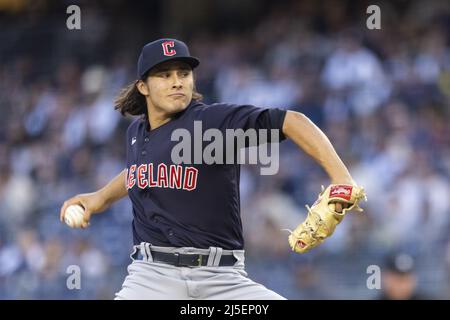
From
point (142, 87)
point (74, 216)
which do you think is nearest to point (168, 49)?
point (142, 87)

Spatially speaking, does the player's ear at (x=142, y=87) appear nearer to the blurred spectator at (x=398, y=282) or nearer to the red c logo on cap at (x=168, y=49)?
the red c logo on cap at (x=168, y=49)

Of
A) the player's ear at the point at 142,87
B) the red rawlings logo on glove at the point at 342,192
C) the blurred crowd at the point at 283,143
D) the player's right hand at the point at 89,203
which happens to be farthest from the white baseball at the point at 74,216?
the blurred crowd at the point at 283,143

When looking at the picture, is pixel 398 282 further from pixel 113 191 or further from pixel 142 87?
pixel 142 87

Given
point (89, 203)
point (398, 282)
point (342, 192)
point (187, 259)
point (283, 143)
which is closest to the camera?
point (342, 192)

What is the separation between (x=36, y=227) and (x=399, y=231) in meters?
4.13

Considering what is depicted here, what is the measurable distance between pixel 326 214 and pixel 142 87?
1314 mm

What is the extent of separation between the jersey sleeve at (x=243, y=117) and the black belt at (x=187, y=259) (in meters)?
0.62

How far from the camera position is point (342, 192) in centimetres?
391

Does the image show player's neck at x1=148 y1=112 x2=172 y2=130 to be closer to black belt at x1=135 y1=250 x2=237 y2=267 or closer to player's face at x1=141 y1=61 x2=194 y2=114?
player's face at x1=141 y1=61 x2=194 y2=114

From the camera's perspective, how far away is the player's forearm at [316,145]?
396 centimetres

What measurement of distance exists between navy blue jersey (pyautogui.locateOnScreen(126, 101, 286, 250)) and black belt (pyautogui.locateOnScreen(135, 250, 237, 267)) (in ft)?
0.16

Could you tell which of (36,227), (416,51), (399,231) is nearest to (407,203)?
(399,231)

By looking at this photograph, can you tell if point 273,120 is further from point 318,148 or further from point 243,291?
point 243,291

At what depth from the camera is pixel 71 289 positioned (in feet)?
30.8
